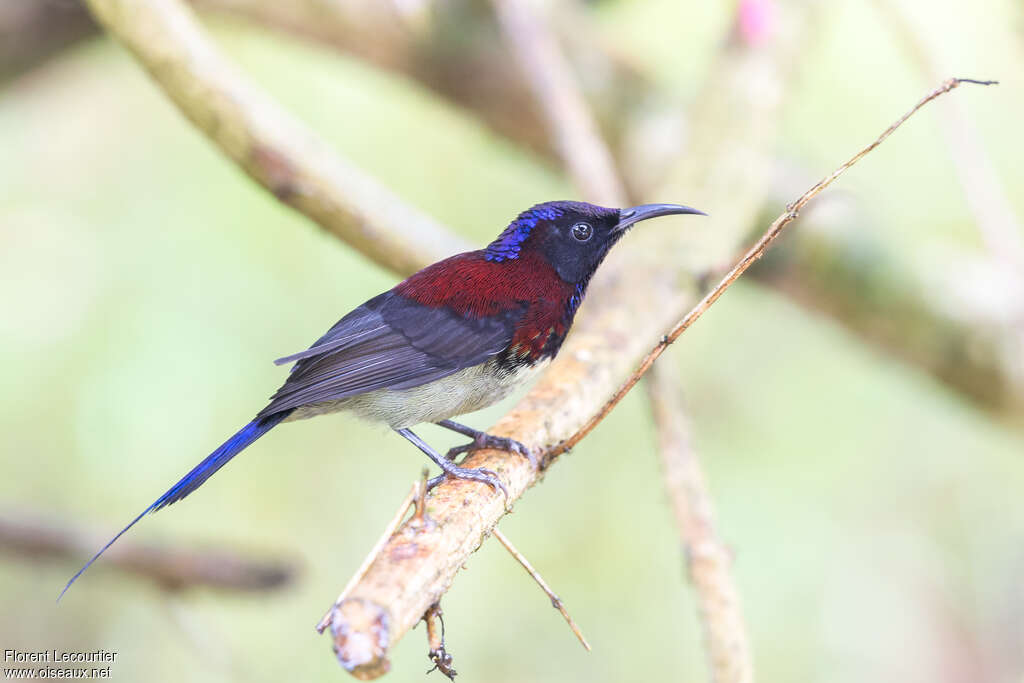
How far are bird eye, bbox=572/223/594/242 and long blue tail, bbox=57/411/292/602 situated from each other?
1.10 meters

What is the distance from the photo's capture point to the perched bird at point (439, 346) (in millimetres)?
3070

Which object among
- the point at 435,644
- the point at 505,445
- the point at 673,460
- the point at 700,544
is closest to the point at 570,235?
the point at 673,460

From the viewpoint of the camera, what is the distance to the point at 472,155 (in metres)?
7.36

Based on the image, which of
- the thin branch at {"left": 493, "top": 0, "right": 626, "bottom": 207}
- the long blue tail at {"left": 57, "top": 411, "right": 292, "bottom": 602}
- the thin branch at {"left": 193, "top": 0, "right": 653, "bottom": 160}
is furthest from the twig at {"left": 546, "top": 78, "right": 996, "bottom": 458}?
the thin branch at {"left": 193, "top": 0, "right": 653, "bottom": 160}

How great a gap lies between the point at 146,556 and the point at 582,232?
99.2 inches

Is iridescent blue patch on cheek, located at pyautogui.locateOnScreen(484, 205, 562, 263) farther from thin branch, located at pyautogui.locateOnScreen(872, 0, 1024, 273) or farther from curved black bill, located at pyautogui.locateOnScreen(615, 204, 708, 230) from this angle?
thin branch, located at pyautogui.locateOnScreen(872, 0, 1024, 273)

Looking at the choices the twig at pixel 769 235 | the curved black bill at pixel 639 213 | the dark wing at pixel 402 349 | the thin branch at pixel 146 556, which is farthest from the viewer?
the thin branch at pixel 146 556

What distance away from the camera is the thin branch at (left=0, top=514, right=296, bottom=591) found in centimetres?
425

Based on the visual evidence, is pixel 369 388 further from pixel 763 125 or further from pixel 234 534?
pixel 234 534

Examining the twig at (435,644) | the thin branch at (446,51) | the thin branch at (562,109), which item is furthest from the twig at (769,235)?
the thin branch at (446,51)

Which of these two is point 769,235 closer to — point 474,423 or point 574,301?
point 574,301

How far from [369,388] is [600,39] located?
3582 mm

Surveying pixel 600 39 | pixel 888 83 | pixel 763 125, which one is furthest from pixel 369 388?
pixel 888 83

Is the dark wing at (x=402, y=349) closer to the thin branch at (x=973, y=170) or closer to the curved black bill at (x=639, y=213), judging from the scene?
the curved black bill at (x=639, y=213)
